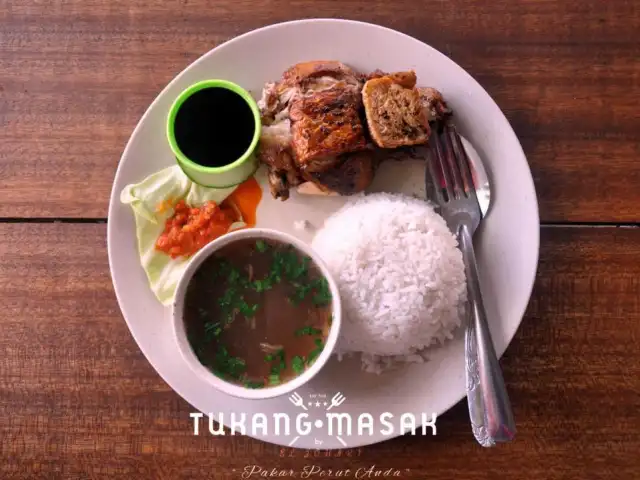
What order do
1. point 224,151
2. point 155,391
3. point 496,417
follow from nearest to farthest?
point 496,417 < point 224,151 < point 155,391

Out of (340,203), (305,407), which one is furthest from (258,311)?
(340,203)

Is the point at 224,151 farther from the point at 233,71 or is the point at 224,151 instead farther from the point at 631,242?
the point at 631,242

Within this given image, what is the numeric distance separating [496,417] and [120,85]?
160cm

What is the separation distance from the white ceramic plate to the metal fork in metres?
0.05

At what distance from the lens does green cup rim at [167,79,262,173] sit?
1771 mm

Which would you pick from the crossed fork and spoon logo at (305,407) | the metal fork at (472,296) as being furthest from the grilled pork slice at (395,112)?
the crossed fork and spoon logo at (305,407)

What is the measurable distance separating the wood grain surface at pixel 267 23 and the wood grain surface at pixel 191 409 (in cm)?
16

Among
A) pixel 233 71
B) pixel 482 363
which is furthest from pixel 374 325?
pixel 233 71

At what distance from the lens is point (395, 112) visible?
5.92 ft

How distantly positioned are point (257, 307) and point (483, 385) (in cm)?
68

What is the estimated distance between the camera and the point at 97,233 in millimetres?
2018

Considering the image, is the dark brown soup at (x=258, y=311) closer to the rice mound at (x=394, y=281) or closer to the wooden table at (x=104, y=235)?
the rice mound at (x=394, y=281)

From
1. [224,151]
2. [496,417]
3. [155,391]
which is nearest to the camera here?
[496,417]

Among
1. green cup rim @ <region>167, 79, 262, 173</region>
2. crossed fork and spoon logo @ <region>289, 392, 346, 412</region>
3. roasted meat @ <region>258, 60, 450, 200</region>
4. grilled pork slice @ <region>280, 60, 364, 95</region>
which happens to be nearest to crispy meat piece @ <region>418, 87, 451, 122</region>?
roasted meat @ <region>258, 60, 450, 200</region>
